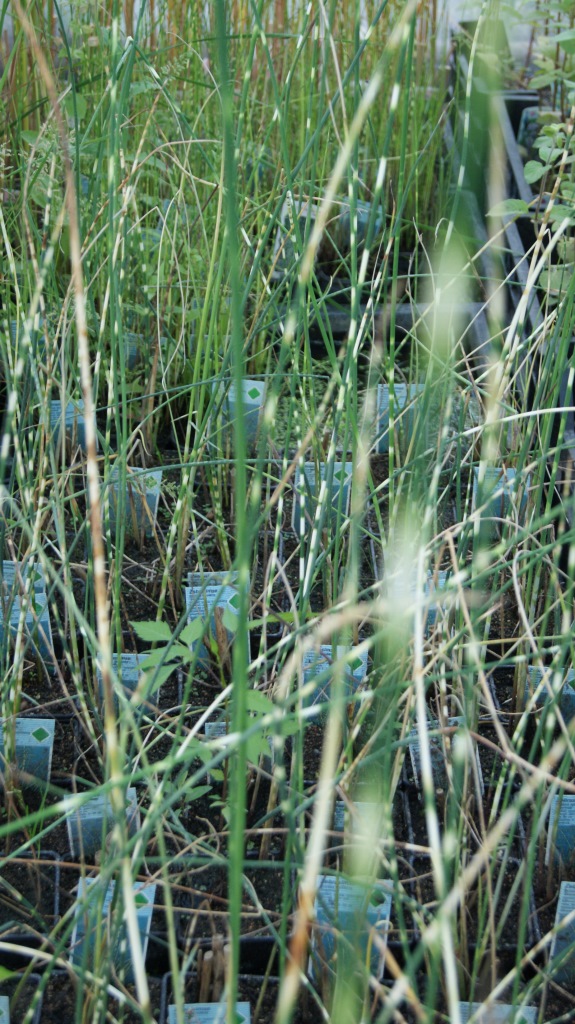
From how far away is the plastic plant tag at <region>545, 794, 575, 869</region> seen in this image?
1.06 metres

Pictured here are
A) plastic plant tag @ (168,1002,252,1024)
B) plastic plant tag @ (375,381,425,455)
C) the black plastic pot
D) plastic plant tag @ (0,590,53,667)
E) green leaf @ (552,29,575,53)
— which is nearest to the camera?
plastic plant tag @ (168,1002,252,1024)

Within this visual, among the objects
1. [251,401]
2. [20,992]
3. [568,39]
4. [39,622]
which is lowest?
[20,992]

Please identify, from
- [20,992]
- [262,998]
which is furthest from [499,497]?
[20,992]

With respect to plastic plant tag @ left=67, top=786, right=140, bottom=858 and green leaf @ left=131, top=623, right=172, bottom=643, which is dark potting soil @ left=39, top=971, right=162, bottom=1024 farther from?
green leaf @ left=131, top=623, right=172, bottom=643

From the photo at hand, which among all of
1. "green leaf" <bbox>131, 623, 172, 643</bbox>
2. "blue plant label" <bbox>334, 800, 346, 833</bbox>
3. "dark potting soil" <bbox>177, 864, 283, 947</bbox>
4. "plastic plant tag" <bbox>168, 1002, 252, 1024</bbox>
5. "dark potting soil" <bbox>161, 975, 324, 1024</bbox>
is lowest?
"dark potting soil" <bbox>161, 975, 324, 1024</bbox>

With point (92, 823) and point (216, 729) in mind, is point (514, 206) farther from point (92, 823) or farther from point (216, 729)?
point (92, 823)

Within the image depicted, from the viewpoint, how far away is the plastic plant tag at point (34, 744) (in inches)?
46.0

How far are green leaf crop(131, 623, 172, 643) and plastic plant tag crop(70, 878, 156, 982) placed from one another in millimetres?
245

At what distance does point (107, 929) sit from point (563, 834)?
0.51 m

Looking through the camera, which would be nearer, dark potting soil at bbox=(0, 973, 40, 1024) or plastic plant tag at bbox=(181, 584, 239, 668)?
dark potting soil at bbox=(0, 973, 40, 1024)

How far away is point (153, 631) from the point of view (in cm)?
110

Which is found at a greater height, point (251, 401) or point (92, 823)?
point (251, 401)

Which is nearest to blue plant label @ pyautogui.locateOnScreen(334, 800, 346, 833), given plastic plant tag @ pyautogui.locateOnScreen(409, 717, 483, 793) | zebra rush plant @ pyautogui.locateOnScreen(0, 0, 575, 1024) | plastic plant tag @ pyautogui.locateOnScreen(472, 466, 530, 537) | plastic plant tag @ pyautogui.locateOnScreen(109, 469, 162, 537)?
zebra rush plant @ pyautogui.locateOnScreen(0, 0, 575, 1024)

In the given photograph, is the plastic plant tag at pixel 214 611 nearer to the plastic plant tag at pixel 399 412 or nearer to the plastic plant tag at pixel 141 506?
the plastic plant tag at pixel 141 506
